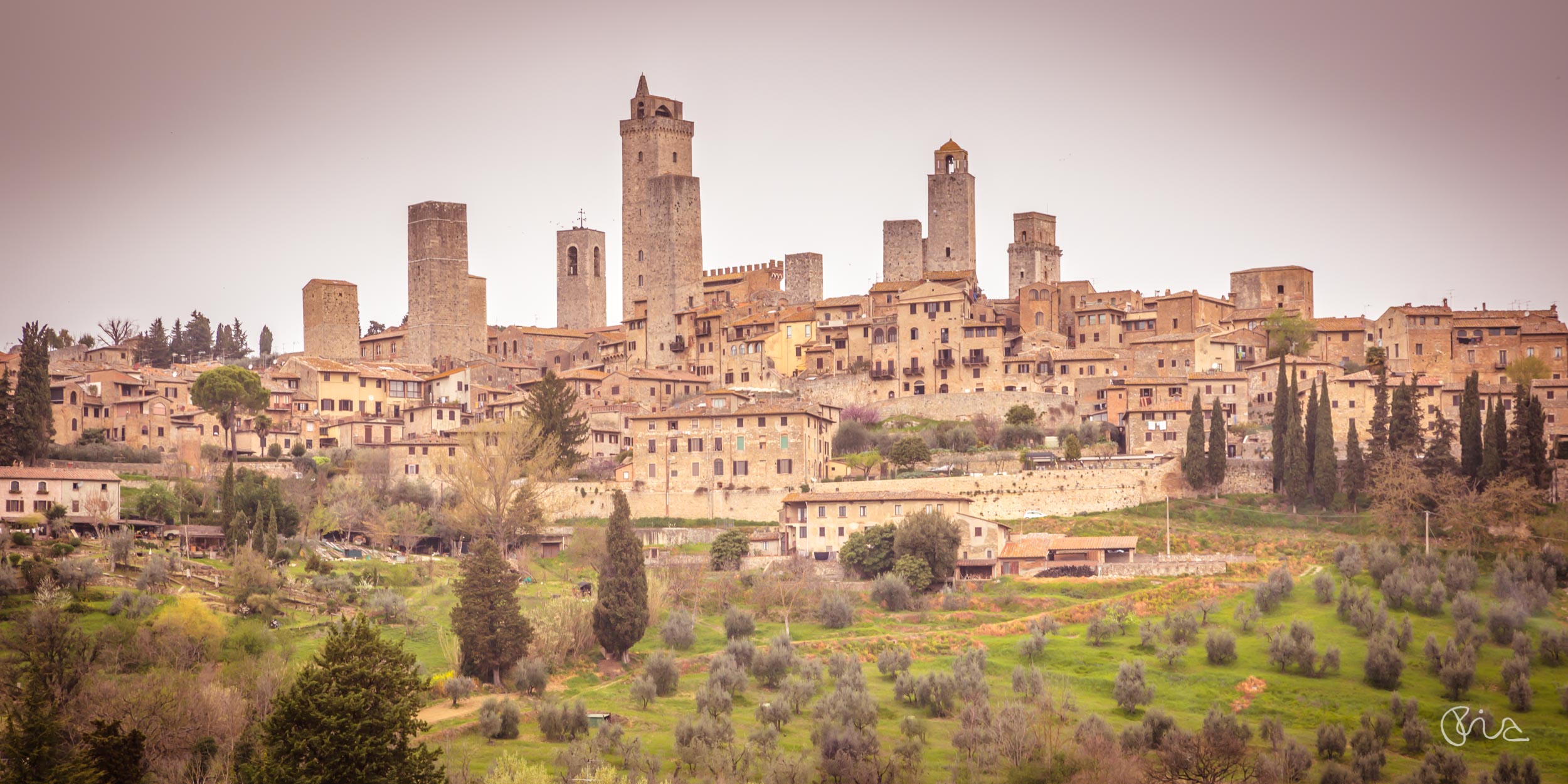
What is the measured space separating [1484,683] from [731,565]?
74.1 feet

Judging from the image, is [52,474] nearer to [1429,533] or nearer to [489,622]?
[489,622]

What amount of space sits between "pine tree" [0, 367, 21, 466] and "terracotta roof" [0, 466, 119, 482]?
3.46ft

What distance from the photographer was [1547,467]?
59.8m

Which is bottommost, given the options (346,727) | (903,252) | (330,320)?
(346,727)

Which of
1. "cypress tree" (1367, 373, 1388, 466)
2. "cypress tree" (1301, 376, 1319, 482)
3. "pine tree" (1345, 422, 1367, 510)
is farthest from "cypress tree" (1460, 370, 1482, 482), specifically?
"cypress tree" (1301, 376, 1319, 482)

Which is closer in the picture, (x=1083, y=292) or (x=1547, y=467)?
(x=1547, y=467)

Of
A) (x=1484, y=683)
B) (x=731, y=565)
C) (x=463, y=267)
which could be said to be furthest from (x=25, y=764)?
(x=463, y=267)

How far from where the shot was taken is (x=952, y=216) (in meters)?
96.1

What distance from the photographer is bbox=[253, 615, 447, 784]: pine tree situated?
3447 centimetres

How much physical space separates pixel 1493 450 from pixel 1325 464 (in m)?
5.43

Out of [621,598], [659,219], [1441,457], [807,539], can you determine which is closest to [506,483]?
[807,539]

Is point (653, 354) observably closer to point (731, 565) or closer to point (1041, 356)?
point (1041, 356)

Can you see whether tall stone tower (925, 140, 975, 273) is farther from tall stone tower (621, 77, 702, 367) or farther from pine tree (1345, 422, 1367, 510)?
pine tree (1345, 422, 1367, 510)

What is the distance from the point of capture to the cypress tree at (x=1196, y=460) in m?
64.3
